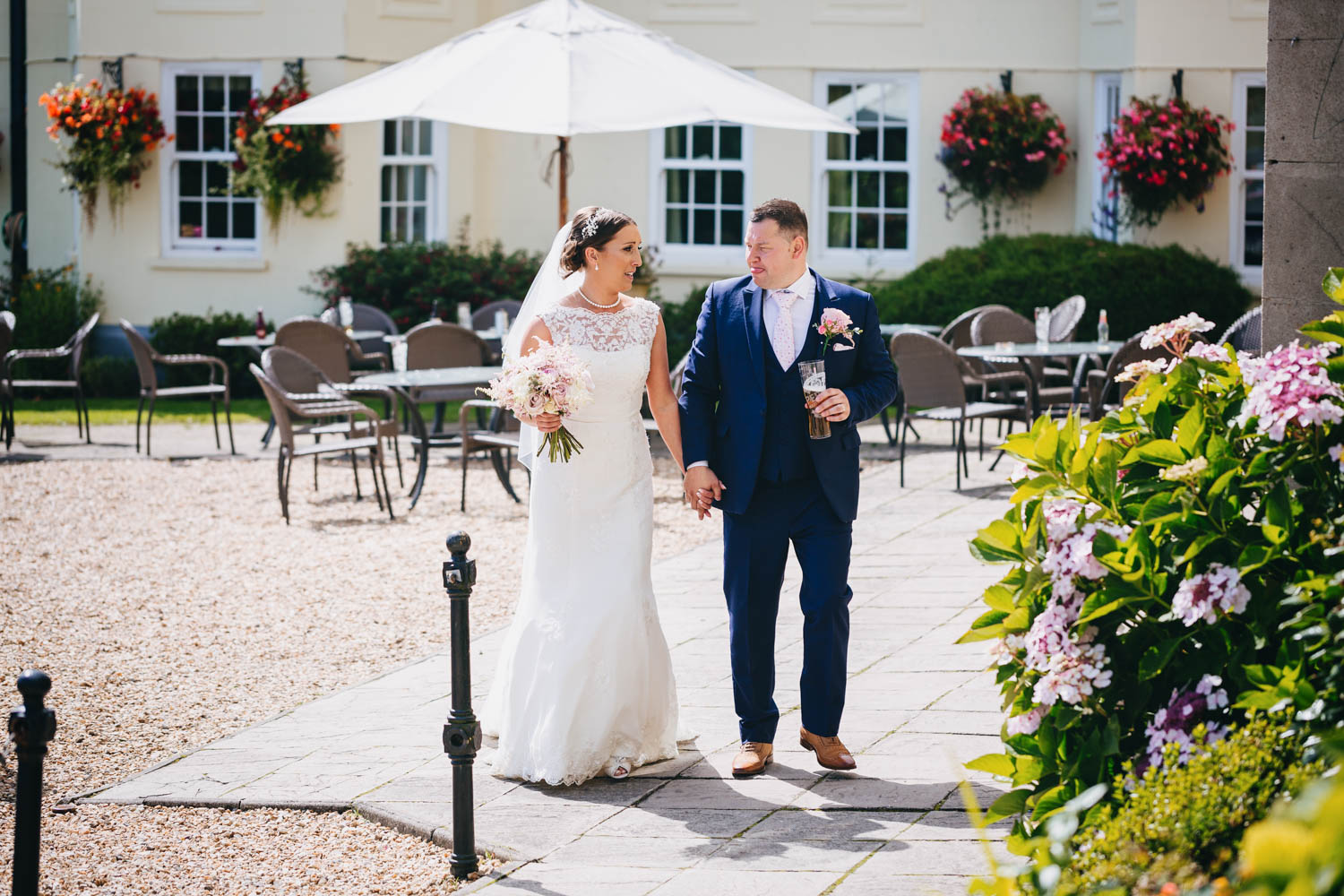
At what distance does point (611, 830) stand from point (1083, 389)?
8.48 m

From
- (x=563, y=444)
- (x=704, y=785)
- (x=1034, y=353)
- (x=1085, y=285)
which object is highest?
(x=1085, y=285)

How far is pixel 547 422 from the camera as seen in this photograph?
4.94 meters

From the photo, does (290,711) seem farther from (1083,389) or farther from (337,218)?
(337,218)

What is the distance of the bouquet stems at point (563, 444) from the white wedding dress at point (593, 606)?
0.03 meters

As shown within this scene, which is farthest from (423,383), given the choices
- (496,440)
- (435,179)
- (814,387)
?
(435,179)

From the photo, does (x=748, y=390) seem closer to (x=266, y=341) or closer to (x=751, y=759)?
(x=751, y=759)

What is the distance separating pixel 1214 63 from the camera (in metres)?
16.0

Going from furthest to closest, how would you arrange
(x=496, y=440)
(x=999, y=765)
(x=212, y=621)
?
(x=496, y=440) < (x=212, y=621) < (x=999, y=765)

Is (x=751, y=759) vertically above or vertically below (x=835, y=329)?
below

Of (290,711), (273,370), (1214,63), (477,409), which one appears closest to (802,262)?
(290,711)

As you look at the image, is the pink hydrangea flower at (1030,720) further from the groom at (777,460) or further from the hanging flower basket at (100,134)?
the hanging flower basket at (100,134)

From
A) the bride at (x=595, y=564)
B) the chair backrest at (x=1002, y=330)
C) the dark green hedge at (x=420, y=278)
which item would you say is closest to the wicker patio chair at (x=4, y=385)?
the dark green hedge at (x=420, y=278)

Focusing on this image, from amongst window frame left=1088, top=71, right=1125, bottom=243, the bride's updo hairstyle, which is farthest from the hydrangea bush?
window frame left=1088, top=71, right=1125, bottom=243

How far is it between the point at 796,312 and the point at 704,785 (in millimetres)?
1488
